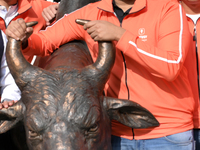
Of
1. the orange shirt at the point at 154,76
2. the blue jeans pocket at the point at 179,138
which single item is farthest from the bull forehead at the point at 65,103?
the blue jeans pocket at the point at 179,138

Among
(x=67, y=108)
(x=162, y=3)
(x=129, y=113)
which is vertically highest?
(x=162, y=3)

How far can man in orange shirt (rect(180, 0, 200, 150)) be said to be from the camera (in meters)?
3.44

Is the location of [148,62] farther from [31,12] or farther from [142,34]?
[31,12]

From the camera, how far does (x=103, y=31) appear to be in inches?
106

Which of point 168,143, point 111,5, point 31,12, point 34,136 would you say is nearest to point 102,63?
point 111,5

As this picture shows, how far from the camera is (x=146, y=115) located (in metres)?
2.93

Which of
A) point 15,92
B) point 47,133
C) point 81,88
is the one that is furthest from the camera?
point 15,92

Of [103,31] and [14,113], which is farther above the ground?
[103,31]

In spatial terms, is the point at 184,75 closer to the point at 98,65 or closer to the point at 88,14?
the point at 98,65

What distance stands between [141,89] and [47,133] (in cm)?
105

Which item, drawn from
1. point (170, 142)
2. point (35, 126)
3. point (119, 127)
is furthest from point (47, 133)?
point (170, 142)

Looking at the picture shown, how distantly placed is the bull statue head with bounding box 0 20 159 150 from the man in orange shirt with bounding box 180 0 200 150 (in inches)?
31.4

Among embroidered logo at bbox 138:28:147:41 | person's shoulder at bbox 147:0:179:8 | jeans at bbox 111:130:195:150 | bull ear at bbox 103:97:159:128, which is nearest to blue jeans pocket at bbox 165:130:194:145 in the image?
jeans at bbox 111:130:195:150

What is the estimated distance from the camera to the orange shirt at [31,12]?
402 centimetres
